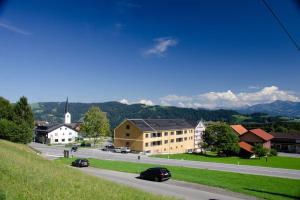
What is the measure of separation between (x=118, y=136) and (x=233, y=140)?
29.3 meters

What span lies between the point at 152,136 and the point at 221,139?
56.1 ft

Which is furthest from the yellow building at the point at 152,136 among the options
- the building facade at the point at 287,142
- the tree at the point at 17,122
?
the building facade at the point at 287,142

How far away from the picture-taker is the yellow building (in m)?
79.2

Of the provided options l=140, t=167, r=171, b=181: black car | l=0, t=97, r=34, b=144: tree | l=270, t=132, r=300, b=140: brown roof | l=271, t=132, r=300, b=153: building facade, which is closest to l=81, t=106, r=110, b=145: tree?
l=0, t=97, r=34, b=144: tree

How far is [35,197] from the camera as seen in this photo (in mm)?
13148

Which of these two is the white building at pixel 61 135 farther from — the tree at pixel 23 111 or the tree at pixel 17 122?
the tree at pixel 23 111

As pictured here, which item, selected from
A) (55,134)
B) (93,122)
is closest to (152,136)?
(93,122)

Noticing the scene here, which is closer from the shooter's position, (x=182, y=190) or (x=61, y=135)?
(x=182, y=190)

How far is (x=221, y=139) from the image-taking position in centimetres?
7700

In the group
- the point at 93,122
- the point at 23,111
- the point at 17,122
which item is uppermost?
the point at 23,111

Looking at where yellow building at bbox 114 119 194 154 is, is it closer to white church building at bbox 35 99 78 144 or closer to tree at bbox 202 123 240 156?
tree at bbox 202 123 240 156

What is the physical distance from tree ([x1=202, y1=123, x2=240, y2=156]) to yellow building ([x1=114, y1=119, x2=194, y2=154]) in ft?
40.2

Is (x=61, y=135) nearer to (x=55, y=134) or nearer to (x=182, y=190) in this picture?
(x=55, y=134)

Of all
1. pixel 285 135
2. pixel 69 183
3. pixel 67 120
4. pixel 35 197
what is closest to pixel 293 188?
pixel 69 183
